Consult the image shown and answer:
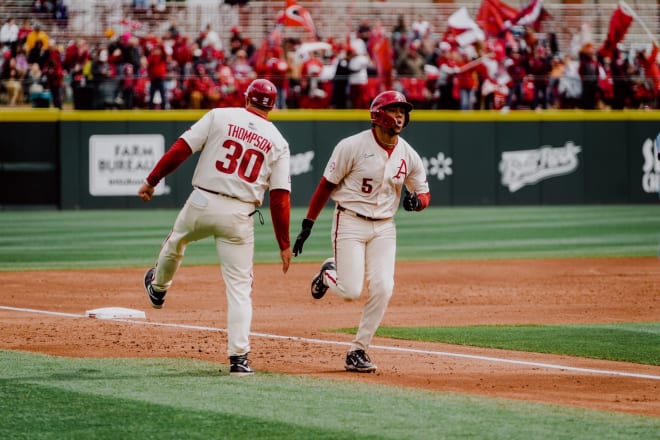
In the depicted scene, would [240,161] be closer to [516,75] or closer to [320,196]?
[320,196]

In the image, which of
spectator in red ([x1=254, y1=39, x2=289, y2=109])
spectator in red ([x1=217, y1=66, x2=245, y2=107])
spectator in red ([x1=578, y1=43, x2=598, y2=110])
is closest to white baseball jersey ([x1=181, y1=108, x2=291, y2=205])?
spectator in red ([x1=217, y1=66, x2=245, y2=107])

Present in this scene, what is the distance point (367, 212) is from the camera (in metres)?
8.43

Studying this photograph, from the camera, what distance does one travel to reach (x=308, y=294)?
14172 mm

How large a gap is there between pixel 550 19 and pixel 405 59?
881cm

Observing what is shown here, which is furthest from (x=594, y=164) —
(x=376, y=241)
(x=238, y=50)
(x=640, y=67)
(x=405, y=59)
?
(x=376, y=241)

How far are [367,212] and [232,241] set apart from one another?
1058mm

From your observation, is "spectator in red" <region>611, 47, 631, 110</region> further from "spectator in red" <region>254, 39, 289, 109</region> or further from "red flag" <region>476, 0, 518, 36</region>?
"spectator in red" <region>254, 39, 289, 109</region>

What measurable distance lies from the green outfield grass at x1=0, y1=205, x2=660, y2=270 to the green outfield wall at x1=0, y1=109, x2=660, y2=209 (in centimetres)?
53

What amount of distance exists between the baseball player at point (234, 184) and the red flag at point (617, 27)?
2056 cm

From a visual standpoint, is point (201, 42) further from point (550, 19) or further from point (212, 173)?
point (212, 173)

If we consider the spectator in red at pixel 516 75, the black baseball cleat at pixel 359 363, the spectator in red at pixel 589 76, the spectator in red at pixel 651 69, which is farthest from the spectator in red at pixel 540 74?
the black baseball cleat at pixel 359 363

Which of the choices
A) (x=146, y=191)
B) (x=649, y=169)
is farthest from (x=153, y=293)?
(x=649, y=169)

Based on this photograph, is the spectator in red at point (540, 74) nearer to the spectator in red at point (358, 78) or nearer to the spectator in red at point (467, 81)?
the spectator in red at point (467, 81)

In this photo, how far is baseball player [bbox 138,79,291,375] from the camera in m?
7.99
